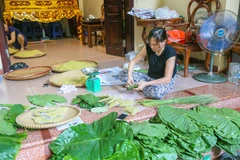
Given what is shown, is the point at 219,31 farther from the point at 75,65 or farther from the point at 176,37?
the point at 75,65

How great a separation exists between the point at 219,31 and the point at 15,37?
3645mm

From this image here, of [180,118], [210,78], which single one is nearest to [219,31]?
[210,78]

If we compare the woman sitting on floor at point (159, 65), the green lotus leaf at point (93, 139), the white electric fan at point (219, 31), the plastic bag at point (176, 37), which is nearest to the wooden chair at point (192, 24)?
the plastic bag at point (176, 37)

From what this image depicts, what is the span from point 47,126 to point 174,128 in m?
0.79

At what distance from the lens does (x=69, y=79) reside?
2.51 metres

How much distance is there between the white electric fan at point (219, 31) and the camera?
82.5 inches

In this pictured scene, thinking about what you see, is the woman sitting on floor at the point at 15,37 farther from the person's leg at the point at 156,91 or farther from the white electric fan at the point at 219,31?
the white electric fan at the point at 219,31

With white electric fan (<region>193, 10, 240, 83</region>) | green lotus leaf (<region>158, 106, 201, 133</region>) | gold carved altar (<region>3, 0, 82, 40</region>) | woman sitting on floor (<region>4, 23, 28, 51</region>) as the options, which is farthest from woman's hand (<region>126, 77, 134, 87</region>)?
gold carved altar (<region>3, 0, 82, 40</region>)

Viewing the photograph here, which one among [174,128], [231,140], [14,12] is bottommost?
[231,140]

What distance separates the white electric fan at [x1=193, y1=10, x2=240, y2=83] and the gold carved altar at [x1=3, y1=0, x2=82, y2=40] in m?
4.32

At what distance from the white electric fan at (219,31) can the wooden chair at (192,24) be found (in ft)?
0.96

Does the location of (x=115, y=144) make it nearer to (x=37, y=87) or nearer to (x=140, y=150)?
(x=140, y=150)

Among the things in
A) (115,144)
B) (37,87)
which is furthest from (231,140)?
(37,87)

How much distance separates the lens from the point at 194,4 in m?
2.95
